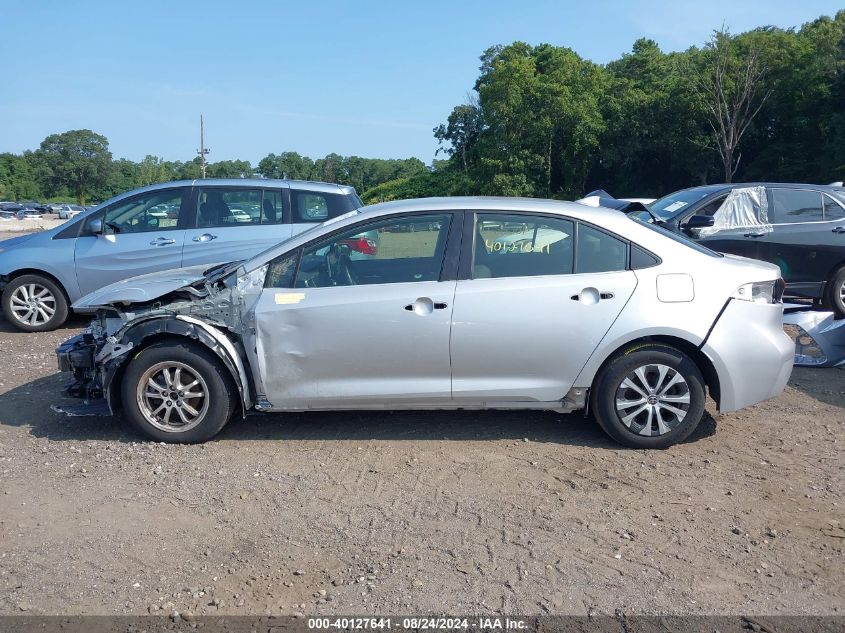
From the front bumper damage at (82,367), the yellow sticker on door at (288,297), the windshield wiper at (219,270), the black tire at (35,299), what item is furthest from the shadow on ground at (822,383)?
the black tire at (35,299)

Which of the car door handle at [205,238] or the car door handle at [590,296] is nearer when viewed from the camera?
the car door handle at [590,296]

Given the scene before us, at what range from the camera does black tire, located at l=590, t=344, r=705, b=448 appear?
5.12 m

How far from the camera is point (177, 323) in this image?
5223mm

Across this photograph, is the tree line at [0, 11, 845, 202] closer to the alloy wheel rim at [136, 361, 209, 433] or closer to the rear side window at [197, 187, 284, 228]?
the rear side window at [197, 187, 284, 228]

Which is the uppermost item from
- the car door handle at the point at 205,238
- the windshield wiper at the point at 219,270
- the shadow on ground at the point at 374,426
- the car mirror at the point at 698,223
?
the car mirror at the point at 698,223

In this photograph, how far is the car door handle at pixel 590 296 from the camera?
5105 mm

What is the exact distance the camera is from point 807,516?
425cm

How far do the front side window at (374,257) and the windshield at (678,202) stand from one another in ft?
18.4

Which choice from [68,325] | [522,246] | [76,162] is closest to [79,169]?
[76,162]

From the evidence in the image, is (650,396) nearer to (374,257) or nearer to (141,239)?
(374,257)

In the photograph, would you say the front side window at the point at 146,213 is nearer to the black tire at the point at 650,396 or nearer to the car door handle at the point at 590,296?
the car door handle at the point at 590,296

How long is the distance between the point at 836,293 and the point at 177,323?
821 cm

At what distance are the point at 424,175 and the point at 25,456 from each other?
67593mm

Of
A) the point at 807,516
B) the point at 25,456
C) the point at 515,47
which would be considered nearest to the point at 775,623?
the point at 807,516
